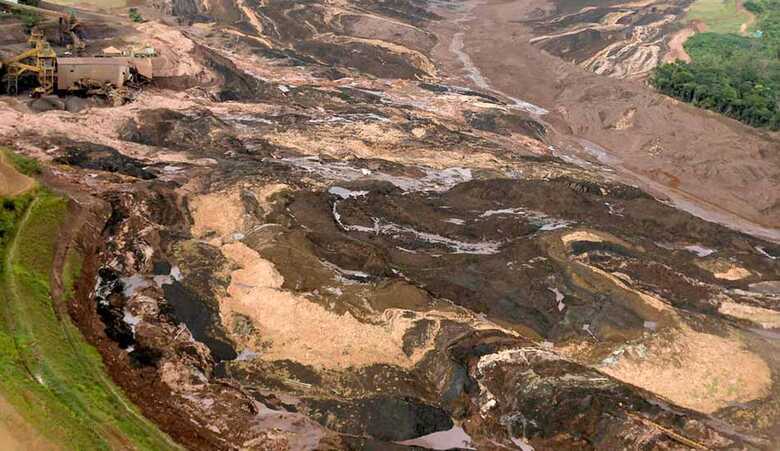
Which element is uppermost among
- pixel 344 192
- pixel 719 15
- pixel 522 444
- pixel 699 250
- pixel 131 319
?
pixel 719 15

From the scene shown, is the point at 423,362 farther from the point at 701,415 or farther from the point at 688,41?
the point at 688,41

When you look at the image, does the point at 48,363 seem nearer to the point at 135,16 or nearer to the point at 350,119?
the point at 350,119

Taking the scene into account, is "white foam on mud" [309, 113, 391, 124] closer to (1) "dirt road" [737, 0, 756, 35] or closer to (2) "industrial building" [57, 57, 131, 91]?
(2) "industrial building" [57, 57, 131, 91]

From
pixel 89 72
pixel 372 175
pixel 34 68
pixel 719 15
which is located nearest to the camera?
pixel 372 175

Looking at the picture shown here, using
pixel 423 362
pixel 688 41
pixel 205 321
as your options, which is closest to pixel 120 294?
pixel 205 321

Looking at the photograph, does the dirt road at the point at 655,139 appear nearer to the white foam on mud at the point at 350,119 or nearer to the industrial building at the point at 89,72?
the white foam on mud at the point at 350,119

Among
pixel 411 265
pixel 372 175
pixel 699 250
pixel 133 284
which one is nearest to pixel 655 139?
pixel 699 250
